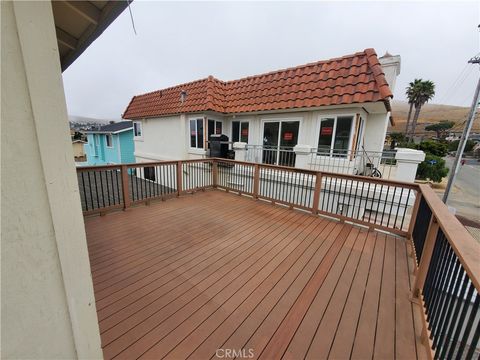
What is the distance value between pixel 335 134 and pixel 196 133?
5.62 m

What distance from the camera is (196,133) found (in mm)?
8727

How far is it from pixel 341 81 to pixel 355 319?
609 cm

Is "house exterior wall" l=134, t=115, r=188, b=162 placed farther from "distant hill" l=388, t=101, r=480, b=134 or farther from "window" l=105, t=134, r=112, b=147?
"distant hill" l=388, t=101, r=480, b=134

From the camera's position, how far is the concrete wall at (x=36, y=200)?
0.66 m

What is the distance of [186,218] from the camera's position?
13.0 feet

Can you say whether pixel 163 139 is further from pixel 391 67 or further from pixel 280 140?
pixel 391 67

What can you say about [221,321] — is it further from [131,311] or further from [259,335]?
[131,311]

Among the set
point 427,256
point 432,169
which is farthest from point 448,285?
point 432,169

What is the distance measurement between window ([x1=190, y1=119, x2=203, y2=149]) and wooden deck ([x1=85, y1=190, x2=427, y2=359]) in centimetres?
561

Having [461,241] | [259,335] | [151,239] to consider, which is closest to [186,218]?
[151,239]

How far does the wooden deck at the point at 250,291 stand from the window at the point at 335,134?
10.9 ft

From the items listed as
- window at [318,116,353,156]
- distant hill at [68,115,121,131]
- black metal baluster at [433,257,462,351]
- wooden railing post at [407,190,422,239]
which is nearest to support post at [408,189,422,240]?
wooden railing post at [407,190,422,239]

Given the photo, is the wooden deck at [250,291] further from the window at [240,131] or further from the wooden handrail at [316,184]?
the window at [240,131]

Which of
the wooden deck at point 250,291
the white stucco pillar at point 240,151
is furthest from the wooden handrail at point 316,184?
the white stucco pillar at point 240,151
